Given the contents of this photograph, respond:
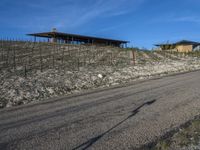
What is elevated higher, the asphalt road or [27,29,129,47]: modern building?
[27,29,129,47]: modern building

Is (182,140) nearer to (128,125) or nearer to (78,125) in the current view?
(128,125)

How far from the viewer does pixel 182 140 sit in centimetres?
621

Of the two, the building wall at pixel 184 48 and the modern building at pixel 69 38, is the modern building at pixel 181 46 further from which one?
the modern building at pixel 69 38

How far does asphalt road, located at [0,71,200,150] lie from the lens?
6.50m

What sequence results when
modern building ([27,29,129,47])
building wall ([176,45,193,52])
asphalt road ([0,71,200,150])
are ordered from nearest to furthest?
asphalt road ([0,71,200,150]) < modern building ([27,29,129,47]) < building wall ([176,45,193,52])

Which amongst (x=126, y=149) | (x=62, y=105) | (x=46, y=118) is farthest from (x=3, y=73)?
(x=126, y=149)

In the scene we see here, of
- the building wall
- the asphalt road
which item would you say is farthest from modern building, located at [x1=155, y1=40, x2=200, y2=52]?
the asphalt road

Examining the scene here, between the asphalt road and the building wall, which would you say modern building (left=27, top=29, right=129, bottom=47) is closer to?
the building wall

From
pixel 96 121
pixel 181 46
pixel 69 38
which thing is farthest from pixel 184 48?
pixel 96 121

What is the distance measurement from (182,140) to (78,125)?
9.88ft

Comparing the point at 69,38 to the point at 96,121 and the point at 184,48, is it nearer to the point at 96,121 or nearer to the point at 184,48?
the point at 184,48

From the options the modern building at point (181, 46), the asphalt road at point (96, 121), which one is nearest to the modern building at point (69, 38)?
the modern building at point (181, 46)

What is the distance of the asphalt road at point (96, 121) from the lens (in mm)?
6504

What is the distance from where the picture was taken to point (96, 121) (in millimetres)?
8281
